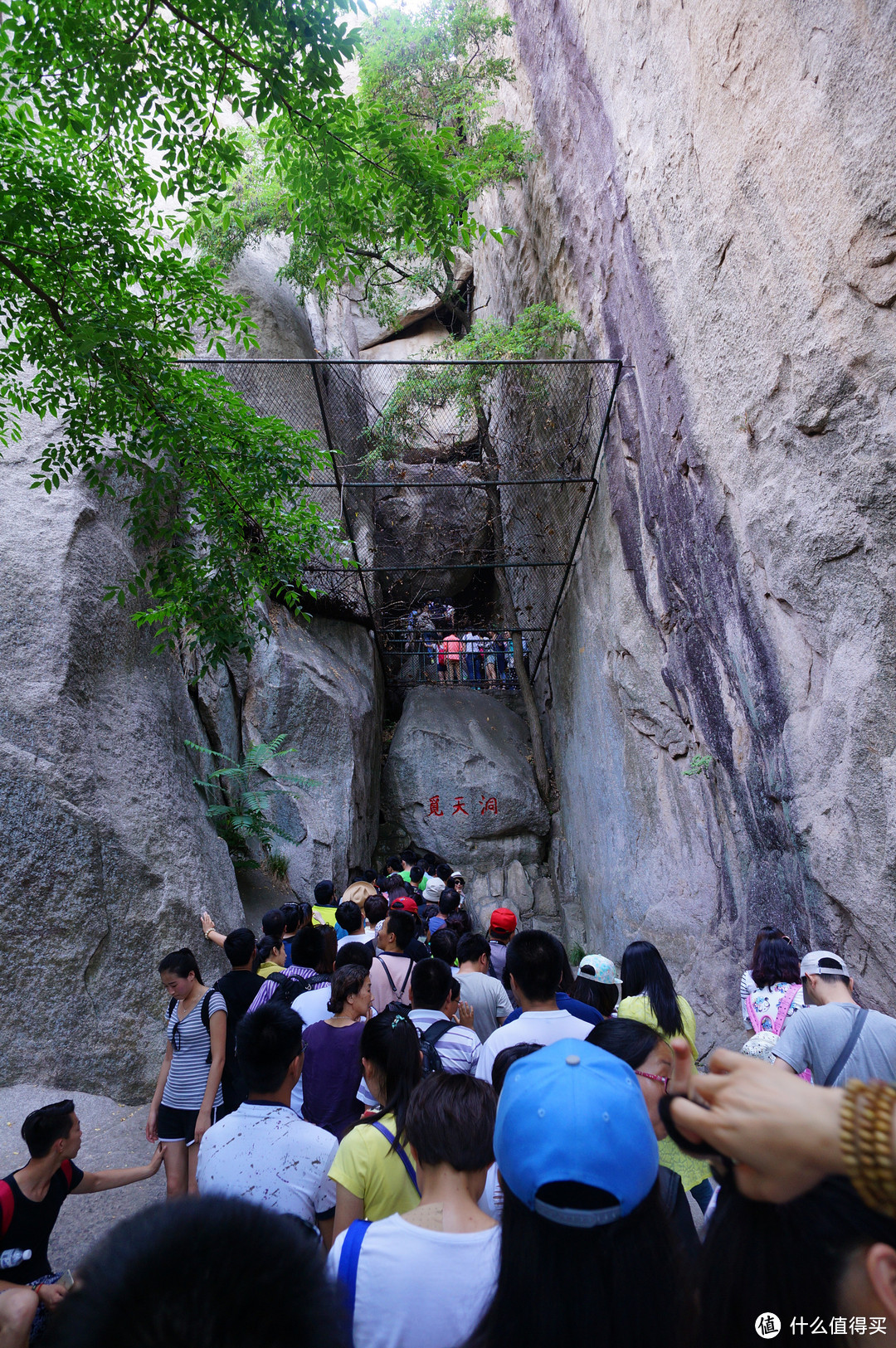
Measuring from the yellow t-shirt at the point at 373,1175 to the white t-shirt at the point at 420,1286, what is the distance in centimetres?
49

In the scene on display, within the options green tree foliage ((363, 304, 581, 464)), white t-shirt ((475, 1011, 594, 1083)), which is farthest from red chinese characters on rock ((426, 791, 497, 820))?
white t-shirt ((475, 1011, 594, 1083))

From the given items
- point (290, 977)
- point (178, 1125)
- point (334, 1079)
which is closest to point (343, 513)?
point (290, 977)

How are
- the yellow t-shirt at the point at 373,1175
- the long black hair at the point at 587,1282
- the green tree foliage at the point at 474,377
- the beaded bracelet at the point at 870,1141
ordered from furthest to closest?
the green tree foliage at the point at 474,377 → the yellow t-shirt at the point at 373,1175 → the long black hair at the point at 587,1282 → the beaded bracelet at the point at 870,1141

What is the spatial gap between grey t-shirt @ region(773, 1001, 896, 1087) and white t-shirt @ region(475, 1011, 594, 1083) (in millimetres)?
699

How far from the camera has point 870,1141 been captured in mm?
849

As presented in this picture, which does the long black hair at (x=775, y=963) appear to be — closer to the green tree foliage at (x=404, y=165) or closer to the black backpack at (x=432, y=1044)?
the black backpack at (x=432, y=1044)

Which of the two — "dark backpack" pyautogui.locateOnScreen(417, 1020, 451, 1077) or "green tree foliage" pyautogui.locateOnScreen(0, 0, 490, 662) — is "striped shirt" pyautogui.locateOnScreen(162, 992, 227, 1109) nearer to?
"dark backpack" pyautogui.locateOnScreen(417, 1020, 451, 1077)

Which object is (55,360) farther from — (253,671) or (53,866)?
(253,671)

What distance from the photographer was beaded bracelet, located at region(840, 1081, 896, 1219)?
0.83 m

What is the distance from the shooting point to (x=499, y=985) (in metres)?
3.86

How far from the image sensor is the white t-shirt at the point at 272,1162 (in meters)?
2.12

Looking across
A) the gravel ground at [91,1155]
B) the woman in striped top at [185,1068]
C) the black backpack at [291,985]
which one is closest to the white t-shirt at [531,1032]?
the black backpack at [291,985]

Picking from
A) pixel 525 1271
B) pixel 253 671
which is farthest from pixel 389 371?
pixel 525 1271

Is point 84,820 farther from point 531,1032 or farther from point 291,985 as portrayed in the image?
point 531,1032
